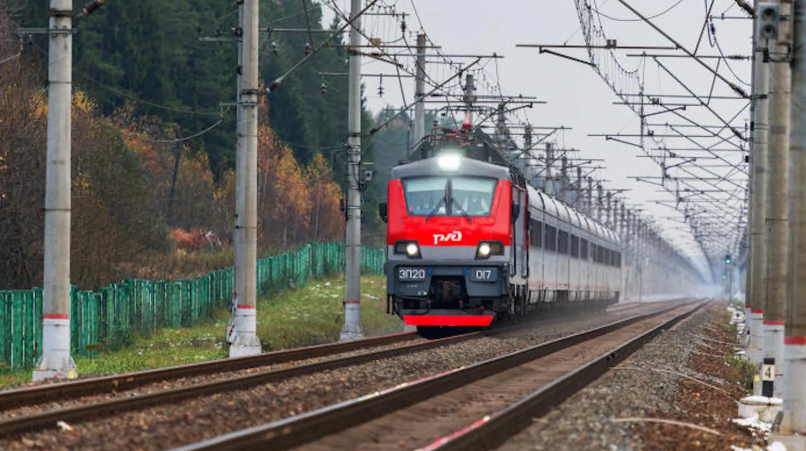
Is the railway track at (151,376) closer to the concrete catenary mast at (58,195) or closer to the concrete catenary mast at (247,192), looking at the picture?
the concrete catenary mast at (247,192)

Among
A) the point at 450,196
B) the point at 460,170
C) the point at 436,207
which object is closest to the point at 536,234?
the point at 460,170

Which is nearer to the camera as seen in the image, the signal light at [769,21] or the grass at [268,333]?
the signal light at [769,21]

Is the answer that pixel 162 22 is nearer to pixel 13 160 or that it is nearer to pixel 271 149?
pixel 271 149

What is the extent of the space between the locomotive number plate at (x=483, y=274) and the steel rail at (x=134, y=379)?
403cm

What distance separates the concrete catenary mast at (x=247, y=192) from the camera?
83.2 ft

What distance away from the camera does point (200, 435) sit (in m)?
12.1

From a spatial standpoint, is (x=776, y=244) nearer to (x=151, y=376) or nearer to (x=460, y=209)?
(x=151, y=376)

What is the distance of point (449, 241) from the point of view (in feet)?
92.9

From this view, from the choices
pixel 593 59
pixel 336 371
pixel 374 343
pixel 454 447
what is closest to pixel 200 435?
pixel 454 447

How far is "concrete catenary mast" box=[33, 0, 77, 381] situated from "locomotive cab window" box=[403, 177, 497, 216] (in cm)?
1048

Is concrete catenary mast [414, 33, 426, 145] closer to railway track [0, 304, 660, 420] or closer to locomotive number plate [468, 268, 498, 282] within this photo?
locomotive number plate [468, 268, 498, 282]

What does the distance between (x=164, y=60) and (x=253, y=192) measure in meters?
57.2

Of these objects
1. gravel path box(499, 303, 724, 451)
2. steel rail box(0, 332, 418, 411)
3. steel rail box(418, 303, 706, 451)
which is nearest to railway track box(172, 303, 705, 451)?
steel rail box(418, 303, 706, 451)

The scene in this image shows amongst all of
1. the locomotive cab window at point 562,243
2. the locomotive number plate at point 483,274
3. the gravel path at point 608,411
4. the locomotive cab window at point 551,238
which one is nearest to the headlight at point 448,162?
the locomotive number plate at point 483,274
